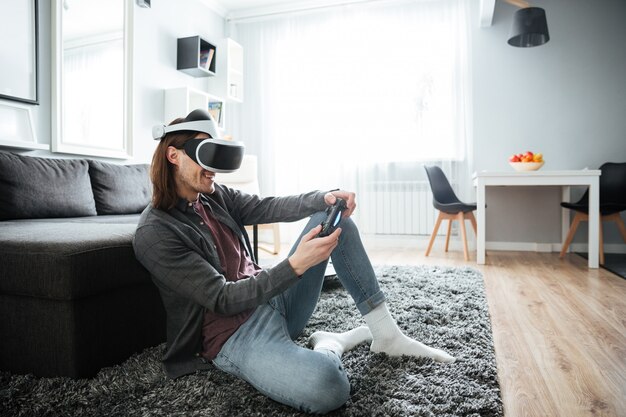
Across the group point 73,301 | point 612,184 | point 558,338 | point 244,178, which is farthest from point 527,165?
point 73,301

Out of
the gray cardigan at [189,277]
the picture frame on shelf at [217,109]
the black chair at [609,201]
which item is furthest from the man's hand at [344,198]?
the picture frame on shelf at [217,109]

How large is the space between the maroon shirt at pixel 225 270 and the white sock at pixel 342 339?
31 cm

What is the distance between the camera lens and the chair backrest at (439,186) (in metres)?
3.98

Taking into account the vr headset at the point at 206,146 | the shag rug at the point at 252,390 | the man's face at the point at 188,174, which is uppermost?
the vr headset at the point at 206,146

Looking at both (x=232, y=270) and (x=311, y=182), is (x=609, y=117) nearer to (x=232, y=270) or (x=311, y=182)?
(x=311, y=182)

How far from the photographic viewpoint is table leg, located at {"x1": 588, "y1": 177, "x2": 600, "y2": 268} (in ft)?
10.9

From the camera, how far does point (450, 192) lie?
415 centimetres

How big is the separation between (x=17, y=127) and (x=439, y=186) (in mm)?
3212

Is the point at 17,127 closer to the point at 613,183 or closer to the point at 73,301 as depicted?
the point at 73,301

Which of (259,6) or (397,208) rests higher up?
(259,6)

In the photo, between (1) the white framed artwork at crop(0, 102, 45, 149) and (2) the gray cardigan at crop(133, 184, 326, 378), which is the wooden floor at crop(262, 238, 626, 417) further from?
(1) the white framed artwork at crop(0, 102, 45, 149)

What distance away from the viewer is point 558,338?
5.72ft

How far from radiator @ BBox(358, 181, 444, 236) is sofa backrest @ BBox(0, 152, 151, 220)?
7.58 ft

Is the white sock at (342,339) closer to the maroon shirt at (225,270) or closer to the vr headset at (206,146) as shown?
the maroon shirt at (225,270)
